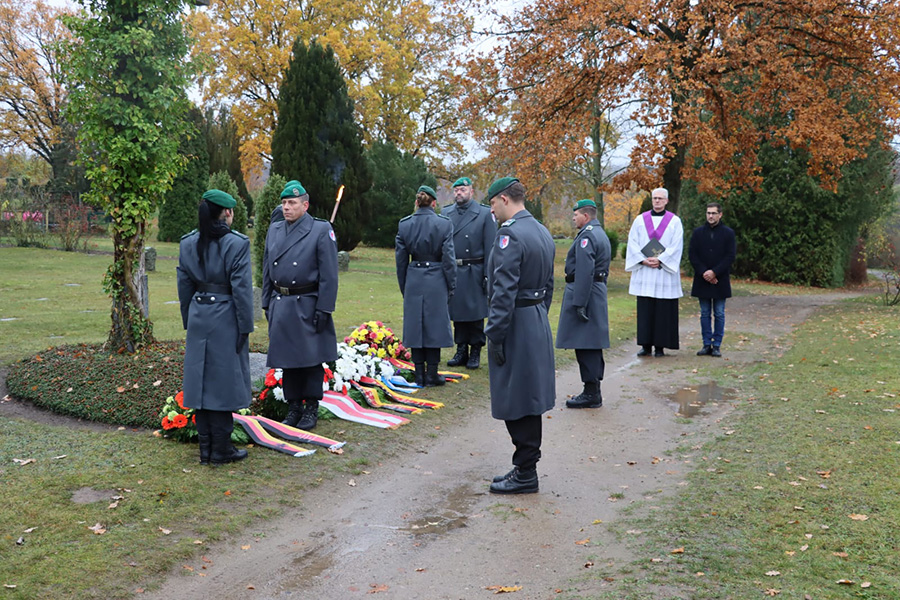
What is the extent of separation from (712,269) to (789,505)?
265 inches

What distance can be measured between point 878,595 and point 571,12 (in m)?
19.6

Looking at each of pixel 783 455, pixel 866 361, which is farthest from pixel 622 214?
pixel 783 455

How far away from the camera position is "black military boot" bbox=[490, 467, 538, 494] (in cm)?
572

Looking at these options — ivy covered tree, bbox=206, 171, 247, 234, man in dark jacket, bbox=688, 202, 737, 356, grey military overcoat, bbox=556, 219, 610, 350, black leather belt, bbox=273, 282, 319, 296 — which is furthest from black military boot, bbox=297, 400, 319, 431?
ivy covered tree, bbox=206, 171, 247, 234

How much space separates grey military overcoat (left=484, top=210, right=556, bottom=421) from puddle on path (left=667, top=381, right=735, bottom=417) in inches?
122

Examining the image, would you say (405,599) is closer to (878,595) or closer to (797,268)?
(878,595)

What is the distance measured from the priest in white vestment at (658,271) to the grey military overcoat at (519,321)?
584cm

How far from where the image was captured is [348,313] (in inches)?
600

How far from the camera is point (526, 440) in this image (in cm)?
573

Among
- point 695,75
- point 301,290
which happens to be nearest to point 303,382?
point 301,290

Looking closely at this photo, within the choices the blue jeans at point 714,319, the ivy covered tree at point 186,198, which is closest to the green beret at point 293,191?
the blue jeans at point 714,319

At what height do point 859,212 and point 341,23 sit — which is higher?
point 341,23

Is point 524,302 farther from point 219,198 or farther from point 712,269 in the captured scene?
point 712,269

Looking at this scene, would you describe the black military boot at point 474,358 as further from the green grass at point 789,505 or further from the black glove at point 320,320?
the black glove at point 320,320
